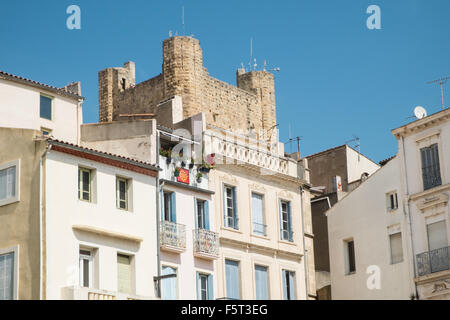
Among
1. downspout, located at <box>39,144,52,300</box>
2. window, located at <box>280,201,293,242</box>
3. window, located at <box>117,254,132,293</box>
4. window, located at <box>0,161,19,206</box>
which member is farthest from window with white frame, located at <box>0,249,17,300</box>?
window, located at <box>280,201,293,242</box>

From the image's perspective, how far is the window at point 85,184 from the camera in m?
37.4

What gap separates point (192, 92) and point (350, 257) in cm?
2105

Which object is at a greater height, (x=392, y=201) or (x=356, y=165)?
(x=356, y=165)

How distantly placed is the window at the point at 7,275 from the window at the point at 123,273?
12.6ft

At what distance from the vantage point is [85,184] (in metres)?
37.7

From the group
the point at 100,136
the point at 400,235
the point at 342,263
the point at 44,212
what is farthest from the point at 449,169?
the point at 44,212

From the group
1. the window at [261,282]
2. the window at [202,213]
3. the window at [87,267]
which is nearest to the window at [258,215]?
the window at [261,282]

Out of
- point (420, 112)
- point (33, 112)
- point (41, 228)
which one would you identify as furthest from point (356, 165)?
point (41, 228)

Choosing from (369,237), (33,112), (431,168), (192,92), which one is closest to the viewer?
(33,112)

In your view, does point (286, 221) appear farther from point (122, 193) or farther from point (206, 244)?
point (122, 193)

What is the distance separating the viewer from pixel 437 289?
4494 centimetres

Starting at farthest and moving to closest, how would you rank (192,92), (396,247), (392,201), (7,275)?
(192,92) < (392,201) < (396,247) < (7,275)

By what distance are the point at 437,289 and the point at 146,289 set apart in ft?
42.2

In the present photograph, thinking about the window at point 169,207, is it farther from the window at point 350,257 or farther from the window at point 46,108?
the window at point 350,257
